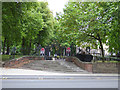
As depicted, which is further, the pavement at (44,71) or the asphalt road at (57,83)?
the pavement at (44,71)

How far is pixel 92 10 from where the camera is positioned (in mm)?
17391

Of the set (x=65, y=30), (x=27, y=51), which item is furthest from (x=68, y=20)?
(x=27, y=51)

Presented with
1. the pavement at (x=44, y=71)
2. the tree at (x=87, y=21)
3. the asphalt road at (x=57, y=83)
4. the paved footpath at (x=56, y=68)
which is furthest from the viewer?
the paved footpath at (x=56, y=68)

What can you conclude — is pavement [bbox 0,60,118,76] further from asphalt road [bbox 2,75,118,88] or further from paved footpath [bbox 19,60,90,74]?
asphalt road [bbox 2,75,118,88]

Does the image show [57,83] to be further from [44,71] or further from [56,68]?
[56,68]

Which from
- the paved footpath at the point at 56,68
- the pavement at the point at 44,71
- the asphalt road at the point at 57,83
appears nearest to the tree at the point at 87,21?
the paved footpath at the point at 56,68

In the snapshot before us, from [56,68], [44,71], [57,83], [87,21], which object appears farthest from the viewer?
[56,68]

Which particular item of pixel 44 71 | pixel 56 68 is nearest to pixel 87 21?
pixel 56 68

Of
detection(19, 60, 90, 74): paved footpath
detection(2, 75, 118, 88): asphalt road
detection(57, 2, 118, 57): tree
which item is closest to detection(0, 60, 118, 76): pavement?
detection(19, 60, 90, 74): paved footpath

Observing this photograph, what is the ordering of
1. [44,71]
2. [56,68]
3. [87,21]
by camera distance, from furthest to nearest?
1. [56,68]
2. [87,21]
3. [44,71]

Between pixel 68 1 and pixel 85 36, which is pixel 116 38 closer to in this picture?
pixel 85 36

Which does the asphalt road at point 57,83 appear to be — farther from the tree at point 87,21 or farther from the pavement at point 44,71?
the tree at point 87,21

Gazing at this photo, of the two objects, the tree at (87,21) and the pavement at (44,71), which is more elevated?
the tree at (87,21)

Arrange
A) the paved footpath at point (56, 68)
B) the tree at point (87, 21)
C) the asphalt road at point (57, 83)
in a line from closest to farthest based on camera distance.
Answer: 1. the asphalt road at point (57, 83)
2. the tree at point (87, 21)
3. the paved footpath at point (56, 68)
